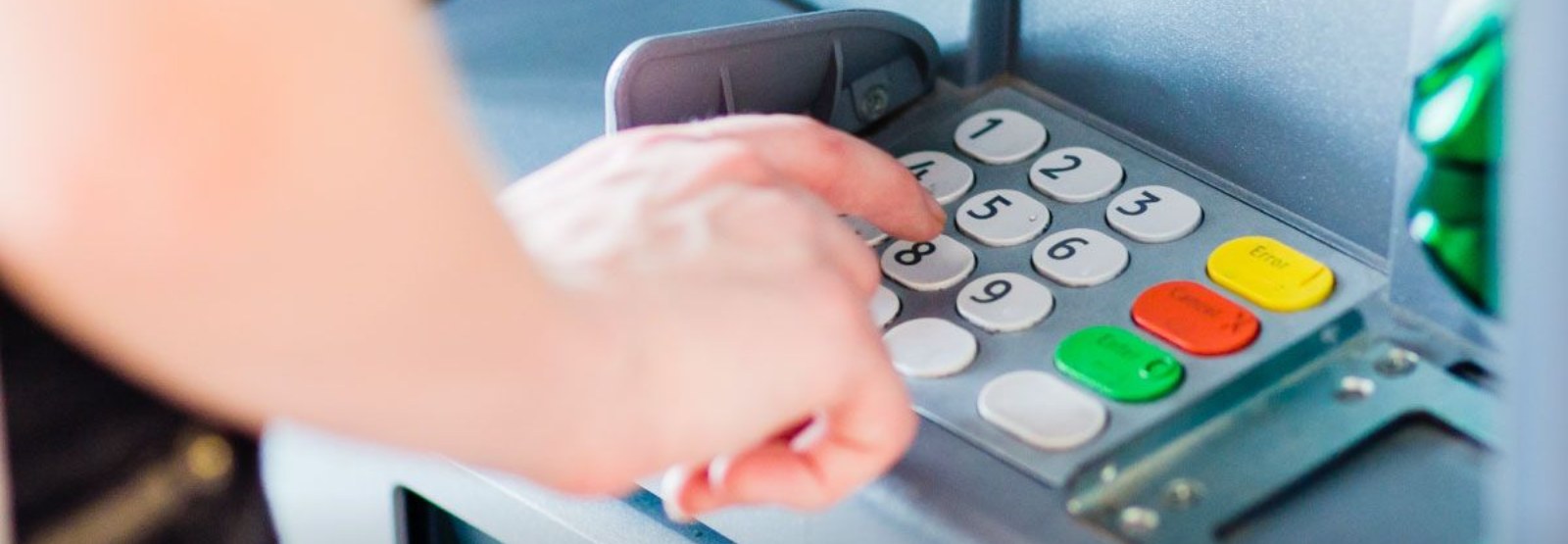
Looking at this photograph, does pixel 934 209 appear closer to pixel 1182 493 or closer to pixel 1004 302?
pixel 1004 302

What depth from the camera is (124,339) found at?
447 millimetres

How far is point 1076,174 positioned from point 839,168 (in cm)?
11

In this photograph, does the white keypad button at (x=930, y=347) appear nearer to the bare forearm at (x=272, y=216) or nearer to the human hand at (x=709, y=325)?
the human hand at (x=709, y=325)

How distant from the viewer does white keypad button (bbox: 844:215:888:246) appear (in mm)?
671

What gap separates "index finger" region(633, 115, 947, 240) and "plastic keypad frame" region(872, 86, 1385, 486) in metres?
0.02

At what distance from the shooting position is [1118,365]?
59 cm

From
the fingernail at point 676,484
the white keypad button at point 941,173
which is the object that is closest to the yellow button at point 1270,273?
the white keypad button at point 941,173

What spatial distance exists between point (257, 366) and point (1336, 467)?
324 millimetres

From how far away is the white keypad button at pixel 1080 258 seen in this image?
64 cm

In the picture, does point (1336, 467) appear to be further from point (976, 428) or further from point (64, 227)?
point (64, 227)

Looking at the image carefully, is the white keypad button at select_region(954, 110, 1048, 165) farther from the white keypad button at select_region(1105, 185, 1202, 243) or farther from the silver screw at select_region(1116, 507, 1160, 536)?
the silver screw at select_region(1116, 507, 1160, 536)

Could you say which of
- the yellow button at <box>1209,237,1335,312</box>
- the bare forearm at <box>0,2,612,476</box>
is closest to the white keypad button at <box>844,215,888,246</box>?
the yellow button at <box>1209,237,1335,312</box>

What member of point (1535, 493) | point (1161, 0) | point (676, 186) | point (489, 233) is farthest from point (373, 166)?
point (1161, 0)

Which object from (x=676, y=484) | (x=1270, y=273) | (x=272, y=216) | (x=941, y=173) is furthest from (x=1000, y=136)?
(x=272, y=216)
